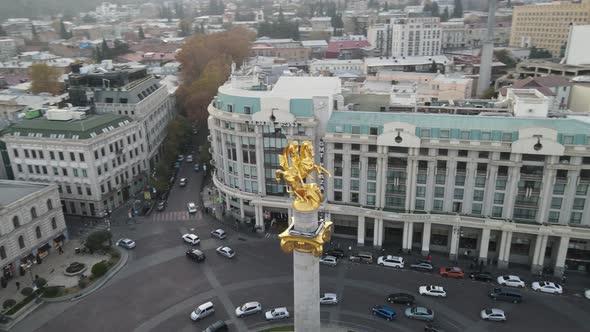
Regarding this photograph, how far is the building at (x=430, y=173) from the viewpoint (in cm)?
7106

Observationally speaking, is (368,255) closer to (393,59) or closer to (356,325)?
(356,325)

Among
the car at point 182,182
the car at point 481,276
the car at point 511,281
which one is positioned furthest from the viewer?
the car at point 182,182

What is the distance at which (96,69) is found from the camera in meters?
128

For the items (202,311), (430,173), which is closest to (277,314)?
(202,311)

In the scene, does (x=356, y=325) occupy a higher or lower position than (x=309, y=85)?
lower

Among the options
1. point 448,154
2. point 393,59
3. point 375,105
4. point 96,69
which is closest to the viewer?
point 448,154

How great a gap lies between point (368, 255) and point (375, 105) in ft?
103

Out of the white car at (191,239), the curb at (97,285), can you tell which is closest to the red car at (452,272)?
the white car at (191,239)

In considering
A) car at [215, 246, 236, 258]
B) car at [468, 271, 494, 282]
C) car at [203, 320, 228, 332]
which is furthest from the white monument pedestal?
car at [468, 271, 494, 282]

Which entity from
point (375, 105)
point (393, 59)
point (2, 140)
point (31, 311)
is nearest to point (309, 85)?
point (375, 105)

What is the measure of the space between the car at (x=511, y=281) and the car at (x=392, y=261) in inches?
581

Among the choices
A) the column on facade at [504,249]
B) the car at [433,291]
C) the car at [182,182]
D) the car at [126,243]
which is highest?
the column on facade at [504,249]

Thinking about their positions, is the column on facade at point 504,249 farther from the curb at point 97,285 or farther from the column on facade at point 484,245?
the curb at point 97,285

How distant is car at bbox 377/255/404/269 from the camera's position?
75938 millimetres
